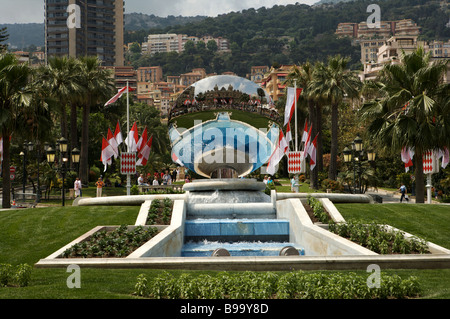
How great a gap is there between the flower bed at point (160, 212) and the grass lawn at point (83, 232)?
635 mm

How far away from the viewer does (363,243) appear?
46.4 ft

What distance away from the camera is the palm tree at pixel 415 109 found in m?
22.3

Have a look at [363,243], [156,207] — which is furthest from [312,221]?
[156,207]

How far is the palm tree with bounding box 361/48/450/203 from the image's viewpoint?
2231 centimetres

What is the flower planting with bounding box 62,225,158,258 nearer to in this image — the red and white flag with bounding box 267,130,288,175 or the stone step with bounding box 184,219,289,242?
the stone step with bounding box 184,219,289,242

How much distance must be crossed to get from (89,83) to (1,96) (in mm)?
23081

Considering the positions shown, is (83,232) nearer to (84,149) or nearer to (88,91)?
(84,149)

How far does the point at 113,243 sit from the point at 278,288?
6726 millimetres

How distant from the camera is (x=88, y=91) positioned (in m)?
47.1

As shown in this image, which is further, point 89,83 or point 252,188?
point 89,83

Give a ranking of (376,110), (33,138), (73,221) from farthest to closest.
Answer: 1. (33,138)
2. (376,110)
3. (73,221)

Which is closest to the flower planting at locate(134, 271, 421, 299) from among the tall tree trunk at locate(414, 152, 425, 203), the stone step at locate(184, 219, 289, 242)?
the stone step at locate(184, 219, 289, 242)

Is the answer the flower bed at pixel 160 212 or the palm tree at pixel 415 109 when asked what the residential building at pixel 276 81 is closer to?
the palm tree at pixel 415 109

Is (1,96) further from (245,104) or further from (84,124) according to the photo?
(84,124)
